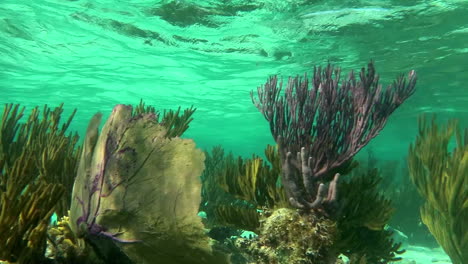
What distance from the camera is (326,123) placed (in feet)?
14.2

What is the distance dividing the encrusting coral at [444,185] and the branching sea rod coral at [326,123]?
2.28m

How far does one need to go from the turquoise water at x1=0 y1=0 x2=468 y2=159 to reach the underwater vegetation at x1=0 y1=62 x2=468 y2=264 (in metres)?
7.24

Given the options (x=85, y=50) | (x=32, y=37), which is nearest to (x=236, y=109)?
(x=85, y=50)

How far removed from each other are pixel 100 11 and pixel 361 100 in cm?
1242

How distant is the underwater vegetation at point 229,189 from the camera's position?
2625mm

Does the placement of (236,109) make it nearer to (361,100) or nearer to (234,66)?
(234,66)

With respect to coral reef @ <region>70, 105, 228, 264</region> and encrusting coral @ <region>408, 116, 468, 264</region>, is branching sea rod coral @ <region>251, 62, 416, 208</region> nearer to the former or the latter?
coral reef @ <region>70, 105, 228, 264</region>

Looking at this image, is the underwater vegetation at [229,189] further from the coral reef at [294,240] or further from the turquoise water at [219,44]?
the turquoise water at [219,44]

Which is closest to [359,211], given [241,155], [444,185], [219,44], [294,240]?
[294,240]

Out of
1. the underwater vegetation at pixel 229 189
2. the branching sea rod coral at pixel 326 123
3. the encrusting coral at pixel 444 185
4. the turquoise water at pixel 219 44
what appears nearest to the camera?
the underwater vegetation at pixel 229 189

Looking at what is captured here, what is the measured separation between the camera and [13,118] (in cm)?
615

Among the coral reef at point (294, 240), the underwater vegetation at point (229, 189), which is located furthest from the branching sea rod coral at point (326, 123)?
the coral reef at point (294, 240)

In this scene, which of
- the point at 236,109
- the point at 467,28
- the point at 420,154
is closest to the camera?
the point at 420,154

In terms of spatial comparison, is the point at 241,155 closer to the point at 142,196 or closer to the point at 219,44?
the point at 142,196
